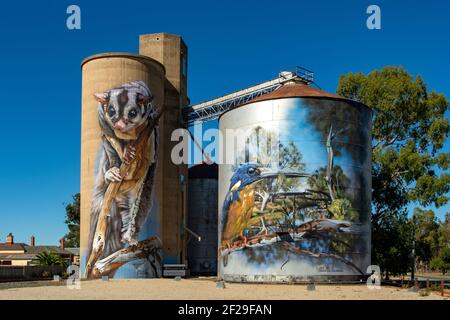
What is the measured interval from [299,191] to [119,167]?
16778mm

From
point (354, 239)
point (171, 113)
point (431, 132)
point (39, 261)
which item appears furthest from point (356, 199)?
point (39, 261)

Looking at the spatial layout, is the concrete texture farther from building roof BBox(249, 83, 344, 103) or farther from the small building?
the small building

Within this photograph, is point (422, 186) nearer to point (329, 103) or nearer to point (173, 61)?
point (329, 103)

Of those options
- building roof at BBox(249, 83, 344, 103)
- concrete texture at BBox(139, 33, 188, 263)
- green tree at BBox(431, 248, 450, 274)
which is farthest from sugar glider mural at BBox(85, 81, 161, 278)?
green tree at BBox(431, 248, 450, 274)

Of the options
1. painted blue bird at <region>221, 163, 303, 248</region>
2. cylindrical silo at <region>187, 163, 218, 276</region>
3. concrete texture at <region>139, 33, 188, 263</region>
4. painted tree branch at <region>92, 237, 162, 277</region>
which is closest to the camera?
painted blue bird at <region>221, 163, 303, 248</region>

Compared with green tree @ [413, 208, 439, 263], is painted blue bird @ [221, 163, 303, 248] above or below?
above

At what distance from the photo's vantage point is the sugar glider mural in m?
50.0

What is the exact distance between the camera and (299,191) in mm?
41406

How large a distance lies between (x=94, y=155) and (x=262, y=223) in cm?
1745

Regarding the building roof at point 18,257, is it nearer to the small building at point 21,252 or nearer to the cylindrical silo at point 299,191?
the small building at point 21,252

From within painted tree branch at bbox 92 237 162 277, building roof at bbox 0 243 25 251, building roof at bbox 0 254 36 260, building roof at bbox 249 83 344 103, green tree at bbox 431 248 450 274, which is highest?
building roof at bbox 249 83 344 103

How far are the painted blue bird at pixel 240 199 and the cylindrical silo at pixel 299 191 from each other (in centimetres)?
7

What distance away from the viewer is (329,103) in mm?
42969

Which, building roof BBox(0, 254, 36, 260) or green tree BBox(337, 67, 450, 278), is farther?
building roof BBox(0, 254, 36, 260)
